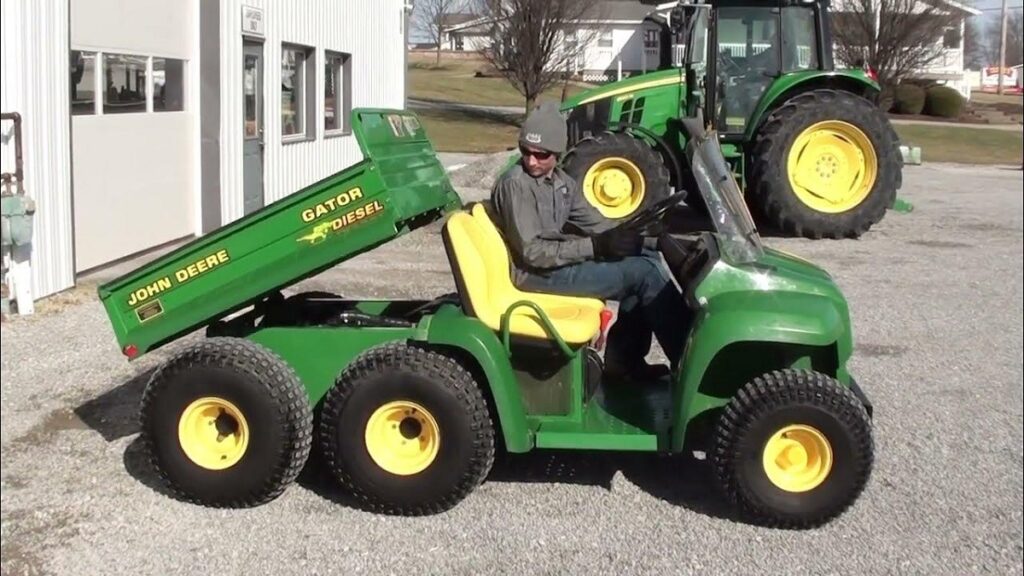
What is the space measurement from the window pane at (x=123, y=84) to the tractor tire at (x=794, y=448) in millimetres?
7430

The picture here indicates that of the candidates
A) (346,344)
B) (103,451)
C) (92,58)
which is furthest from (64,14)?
(346,344)

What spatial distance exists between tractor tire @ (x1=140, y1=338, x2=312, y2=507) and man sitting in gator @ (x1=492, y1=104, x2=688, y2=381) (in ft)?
3.81

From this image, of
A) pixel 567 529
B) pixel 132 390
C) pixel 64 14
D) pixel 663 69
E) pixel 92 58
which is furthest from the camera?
pixel 663 69

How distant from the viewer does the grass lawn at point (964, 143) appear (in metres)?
29.5

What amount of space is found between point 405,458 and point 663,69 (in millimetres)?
10582

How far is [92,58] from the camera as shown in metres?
10.3

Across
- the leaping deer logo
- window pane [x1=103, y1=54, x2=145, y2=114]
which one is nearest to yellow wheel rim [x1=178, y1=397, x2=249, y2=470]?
the leaping deer logo

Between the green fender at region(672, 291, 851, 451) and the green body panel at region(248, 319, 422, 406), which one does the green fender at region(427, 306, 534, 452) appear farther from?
the green fender at region(672, 291, 851, 451)

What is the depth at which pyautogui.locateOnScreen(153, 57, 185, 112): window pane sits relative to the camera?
39.1 feet

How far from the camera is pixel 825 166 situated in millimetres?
14000

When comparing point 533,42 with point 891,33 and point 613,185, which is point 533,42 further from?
point 891,33

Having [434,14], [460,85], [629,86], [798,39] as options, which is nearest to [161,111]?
[460,85]

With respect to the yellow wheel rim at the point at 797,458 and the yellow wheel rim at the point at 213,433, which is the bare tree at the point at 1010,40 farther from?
the yellow wheel rim at the point at 213,433

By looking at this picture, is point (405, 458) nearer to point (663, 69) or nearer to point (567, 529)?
point (567, 529)
